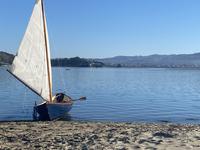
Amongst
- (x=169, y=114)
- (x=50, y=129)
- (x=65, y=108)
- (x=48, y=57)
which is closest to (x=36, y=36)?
(x=48, y=57)

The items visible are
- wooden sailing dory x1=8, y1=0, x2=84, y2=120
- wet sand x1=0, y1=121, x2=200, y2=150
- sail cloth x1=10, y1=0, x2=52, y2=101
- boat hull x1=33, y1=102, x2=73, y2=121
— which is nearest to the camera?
wet sand x1=0, y1=121, x2=200, y2=150

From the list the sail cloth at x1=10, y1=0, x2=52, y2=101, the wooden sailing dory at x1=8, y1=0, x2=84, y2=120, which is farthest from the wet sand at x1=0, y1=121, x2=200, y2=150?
the wooden sailing dory at x1=8, y1=0, x2=84, y2=120

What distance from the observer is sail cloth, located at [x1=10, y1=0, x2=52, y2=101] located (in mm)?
34125

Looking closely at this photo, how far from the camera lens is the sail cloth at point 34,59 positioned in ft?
112

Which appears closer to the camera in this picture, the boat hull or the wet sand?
the wet sand

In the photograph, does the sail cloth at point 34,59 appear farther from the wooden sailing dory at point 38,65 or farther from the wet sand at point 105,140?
the wet sand at point 105,140

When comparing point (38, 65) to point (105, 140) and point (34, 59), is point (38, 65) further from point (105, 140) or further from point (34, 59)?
point (105, 140)

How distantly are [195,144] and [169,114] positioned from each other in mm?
25736

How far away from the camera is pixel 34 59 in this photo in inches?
1406

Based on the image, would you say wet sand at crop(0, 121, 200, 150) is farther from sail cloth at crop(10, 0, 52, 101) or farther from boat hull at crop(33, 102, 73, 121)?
boat hull at crop(33, 102, 73, 121)

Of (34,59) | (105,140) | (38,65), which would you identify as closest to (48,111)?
(38,65)

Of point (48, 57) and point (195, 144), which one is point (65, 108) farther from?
point (195, 144)

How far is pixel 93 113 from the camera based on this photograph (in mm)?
44562

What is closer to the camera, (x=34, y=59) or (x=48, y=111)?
(x=48, y=111)
